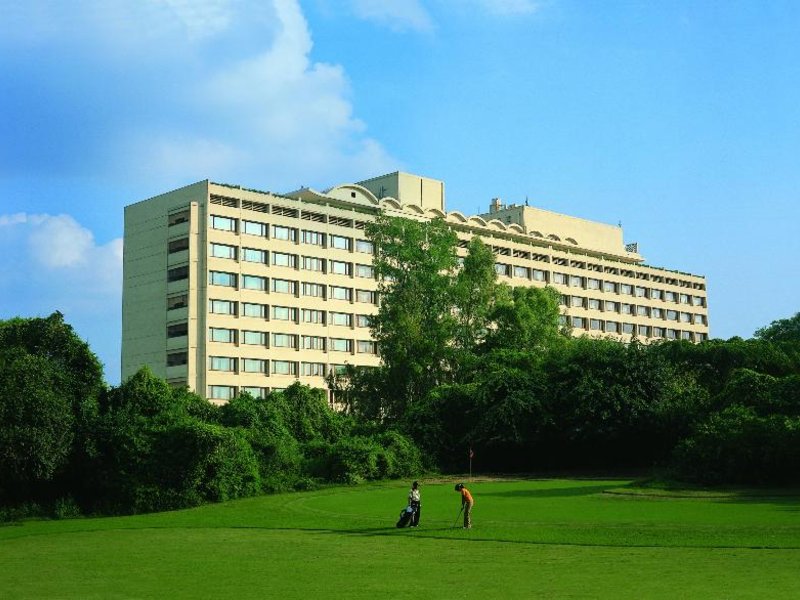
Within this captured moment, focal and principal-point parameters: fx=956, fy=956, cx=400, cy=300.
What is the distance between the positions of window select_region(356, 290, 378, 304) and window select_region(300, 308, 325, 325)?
6110 mm

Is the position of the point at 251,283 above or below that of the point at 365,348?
above

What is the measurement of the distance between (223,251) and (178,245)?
5035mm

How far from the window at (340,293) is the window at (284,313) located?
6065 millimetres

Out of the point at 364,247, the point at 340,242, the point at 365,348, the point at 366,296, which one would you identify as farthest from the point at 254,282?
the point at 365,348

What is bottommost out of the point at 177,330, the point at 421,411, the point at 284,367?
the point at 421,411

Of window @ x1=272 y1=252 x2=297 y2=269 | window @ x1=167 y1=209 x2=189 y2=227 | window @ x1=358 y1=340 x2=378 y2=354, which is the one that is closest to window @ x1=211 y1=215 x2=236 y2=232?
window @ x1=167 y1=209 x2=189 y2=227

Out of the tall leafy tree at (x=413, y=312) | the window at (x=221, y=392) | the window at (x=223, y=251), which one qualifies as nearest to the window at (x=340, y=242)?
the window at (x=223, y=251)

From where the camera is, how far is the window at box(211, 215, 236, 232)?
10656 centimetres

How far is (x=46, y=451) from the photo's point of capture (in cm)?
4525

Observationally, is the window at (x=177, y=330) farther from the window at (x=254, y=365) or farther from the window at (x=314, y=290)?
the window at (x=314, y=290)

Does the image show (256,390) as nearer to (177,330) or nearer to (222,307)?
(222,307)

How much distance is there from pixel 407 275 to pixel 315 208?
38.1 m

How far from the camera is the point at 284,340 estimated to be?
367ft

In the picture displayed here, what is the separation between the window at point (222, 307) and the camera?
346ft
